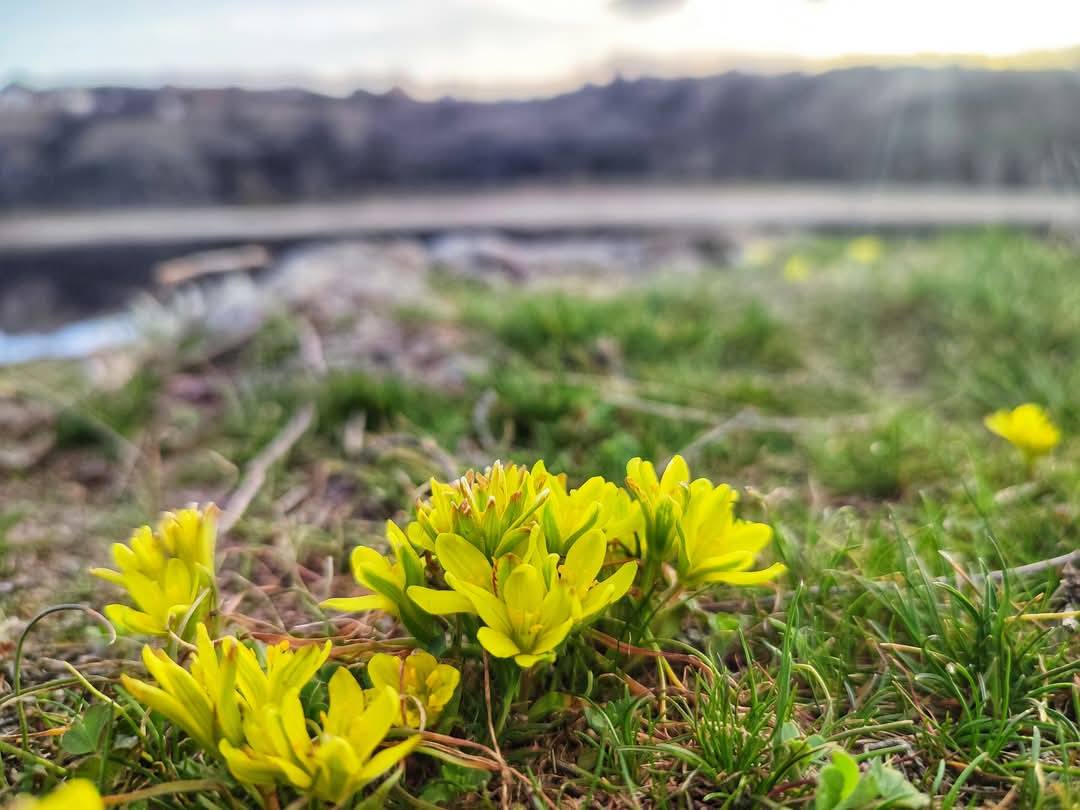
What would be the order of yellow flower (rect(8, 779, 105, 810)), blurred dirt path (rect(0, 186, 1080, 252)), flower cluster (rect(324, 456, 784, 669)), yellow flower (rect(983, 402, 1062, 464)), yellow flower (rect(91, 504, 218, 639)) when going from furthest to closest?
blurred dirt path (rect(0, 186, 1080, 252)), yellow flower (rect(983, 402, 1062, 464)), yellow flower (rect(91, 504, 218, 639)), flower cluster (rect(324, 456, 784, 669)), yellow flower (rect(8, 779, 105, 810))

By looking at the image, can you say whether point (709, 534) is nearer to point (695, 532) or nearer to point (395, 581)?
point (695, 532)

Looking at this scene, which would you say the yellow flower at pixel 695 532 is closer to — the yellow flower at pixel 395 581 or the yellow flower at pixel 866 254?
the yellow flower at pixel 395 581

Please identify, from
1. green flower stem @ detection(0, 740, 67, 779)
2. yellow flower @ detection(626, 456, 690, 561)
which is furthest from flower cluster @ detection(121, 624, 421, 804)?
yellow flower @ detection(626, 456, 690, 561)

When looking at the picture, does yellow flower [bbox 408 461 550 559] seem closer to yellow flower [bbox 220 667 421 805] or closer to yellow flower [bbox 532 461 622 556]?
yellow flower [bbox 532 461 622 556]

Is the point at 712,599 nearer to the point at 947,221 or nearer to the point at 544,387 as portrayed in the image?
the point at 544,387

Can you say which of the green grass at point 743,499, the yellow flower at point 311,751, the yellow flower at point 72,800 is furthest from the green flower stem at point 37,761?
the yellow flower at point 72,800

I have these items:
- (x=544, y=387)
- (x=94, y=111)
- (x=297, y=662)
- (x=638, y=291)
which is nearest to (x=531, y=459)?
(x=544, y=387)
